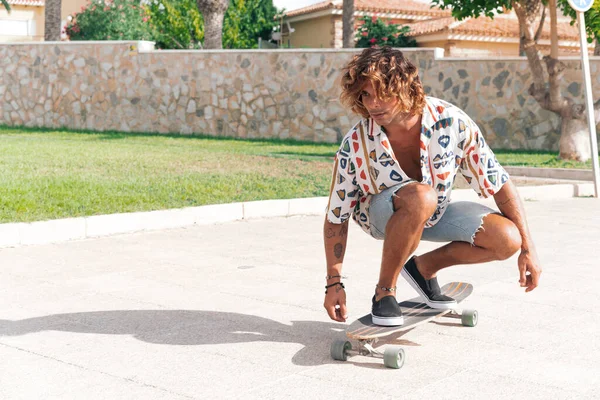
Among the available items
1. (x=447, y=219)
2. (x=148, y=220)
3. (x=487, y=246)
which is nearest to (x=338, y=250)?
(x=447, y=219)

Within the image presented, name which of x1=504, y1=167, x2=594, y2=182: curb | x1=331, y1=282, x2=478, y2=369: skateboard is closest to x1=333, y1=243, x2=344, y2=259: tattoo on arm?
x1=331, y1=282, x2=478, y2=369: skateboard

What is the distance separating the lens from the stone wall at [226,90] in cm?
1934

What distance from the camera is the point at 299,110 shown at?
20922 mm

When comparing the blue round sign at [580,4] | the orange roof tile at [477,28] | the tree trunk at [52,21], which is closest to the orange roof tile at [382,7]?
the orange roof tile at [477,28]

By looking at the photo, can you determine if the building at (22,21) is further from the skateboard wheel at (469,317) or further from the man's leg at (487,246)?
the man's leg at (487,246)

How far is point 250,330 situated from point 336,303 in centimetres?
77

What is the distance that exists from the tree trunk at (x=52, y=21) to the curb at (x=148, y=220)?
55.2 ft

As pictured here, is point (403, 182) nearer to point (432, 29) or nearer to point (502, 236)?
point (502, 236)

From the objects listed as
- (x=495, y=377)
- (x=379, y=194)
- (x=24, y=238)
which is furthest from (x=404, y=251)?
(x=24, y=238)

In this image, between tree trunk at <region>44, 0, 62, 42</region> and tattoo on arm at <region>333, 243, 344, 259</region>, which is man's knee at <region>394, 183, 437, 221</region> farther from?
tree trunk at <region>44, 0, 62, 42</region>

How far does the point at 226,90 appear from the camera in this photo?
849 inches

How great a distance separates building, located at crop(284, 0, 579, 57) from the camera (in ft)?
111

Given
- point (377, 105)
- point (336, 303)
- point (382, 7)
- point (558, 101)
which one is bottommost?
point (336, 303)

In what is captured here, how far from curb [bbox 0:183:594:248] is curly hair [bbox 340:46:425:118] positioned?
4.38m
